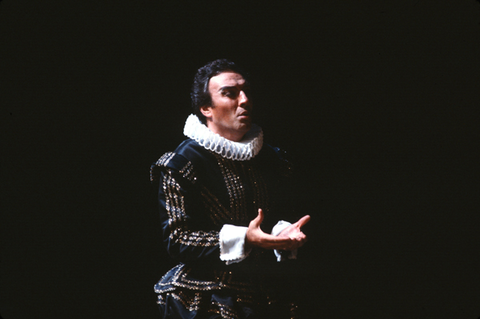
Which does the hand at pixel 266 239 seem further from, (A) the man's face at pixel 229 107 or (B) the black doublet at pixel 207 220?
(A) the man's face at pixel 229 107

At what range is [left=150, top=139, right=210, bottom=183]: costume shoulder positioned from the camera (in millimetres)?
1815

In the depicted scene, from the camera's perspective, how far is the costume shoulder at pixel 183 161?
1815 mm

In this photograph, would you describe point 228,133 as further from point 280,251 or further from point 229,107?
point 280,251

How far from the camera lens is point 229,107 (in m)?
1.90

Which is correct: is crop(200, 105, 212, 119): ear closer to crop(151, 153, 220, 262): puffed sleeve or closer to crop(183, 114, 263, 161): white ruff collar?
crop(183, 114, 263, 161): white ruff collar

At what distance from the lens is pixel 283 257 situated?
1.93m

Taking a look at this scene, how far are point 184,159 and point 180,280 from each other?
484mm

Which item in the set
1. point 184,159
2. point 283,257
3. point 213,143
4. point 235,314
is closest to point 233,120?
point 213,143

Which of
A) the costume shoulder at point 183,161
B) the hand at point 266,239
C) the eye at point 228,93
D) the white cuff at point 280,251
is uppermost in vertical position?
the eye at point 228,93

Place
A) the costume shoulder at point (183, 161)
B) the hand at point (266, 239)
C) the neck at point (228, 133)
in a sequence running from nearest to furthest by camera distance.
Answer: the hand at point (266, 239)
the costume shoulder at point (183, 161)
the neck at point (228, 133)

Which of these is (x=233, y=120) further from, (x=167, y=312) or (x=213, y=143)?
(x=167, y=312)

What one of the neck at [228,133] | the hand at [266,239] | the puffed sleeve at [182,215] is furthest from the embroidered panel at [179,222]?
the neck at [228,133]

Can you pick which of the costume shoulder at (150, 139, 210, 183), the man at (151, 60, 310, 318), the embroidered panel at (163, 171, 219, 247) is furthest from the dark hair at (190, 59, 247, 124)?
the embroidered panel at (163, 171, 219, 247)

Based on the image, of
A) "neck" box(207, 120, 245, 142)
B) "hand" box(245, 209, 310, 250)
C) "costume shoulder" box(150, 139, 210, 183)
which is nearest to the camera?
"hand" box(245, 209, 310, 250)
